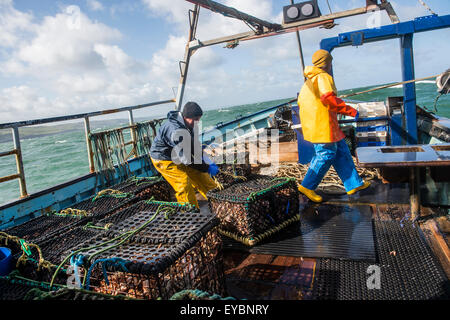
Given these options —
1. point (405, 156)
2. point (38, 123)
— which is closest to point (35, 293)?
point (38, 123)

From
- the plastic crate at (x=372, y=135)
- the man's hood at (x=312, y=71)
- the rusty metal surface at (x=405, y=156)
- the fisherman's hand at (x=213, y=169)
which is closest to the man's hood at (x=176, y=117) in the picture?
the fisherman's hand at (x=213, y=169)

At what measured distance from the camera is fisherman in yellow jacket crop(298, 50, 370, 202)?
371 cm

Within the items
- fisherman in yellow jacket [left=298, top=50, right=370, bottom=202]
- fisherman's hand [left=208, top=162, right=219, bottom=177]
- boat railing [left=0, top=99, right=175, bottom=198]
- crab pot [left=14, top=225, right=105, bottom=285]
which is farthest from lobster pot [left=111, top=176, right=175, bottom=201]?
fisherman in yellow jacket [left=298, top=50, right=370, bottom=202]

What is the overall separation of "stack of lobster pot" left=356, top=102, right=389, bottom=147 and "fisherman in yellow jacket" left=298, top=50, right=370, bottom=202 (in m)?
2.05

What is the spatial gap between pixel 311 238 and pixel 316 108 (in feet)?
5.31

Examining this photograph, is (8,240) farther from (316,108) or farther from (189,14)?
(189,14)

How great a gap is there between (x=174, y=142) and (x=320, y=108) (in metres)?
1.86

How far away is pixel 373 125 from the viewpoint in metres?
5.77

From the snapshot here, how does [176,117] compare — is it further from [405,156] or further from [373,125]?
[373,125]

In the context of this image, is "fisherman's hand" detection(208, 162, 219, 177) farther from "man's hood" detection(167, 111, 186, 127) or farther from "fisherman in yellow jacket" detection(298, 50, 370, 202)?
"fisherman in yellow jacket" detection(298, 50, 370, 202)

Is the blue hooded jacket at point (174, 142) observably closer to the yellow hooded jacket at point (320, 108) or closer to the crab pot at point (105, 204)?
the crab pot at point (105, 204)

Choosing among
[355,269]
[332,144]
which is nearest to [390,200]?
[332,144]

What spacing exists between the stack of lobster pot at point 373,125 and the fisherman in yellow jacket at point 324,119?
205 centimetres
